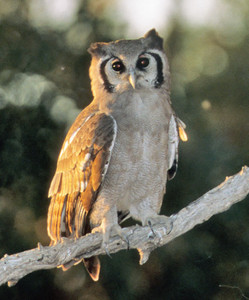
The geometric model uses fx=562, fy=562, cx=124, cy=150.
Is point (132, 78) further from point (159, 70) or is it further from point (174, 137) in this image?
point (174, 137)

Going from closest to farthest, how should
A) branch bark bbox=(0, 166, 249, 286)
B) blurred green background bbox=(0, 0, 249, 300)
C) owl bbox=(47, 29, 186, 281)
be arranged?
branch bark bbox=(0, 166, 249, 286)
owl bbox=(47, 29, 186, 281)
blurred green background bbox=(0, 0, 249, 300)

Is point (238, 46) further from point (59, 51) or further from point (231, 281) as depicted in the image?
point (231, 281)

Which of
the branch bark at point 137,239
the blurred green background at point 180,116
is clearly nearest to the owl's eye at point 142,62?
the branch bark at point 137,239

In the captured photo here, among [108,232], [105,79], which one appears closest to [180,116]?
[105,79]

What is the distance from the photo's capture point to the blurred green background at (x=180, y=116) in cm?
371

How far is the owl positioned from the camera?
2.36m

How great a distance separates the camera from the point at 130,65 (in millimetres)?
2359

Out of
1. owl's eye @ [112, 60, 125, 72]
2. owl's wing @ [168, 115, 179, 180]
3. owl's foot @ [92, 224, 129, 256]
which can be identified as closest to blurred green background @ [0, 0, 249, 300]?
owl's wing @ [168, 115, 179, 180]

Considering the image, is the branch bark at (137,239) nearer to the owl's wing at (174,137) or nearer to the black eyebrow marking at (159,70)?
the owl's wing at (174,137)

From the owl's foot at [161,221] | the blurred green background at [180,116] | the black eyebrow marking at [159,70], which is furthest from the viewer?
the blurred green background at [180,116]

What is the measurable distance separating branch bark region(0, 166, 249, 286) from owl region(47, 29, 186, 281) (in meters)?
0.08

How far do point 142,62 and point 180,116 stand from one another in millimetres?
1438

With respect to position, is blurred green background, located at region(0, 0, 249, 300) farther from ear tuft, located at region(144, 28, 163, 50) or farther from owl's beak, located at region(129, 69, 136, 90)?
owl's beak, located at region(129, 69, 136, 90)

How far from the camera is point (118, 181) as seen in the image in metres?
2.39
